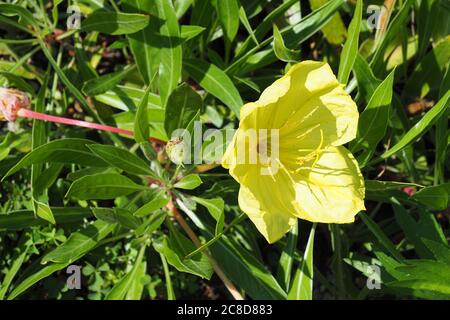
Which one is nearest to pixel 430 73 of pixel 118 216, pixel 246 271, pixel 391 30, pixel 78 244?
pixel 391 30

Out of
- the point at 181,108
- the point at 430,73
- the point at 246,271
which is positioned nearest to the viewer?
the point at 181,108

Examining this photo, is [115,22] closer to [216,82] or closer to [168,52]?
[168,52]

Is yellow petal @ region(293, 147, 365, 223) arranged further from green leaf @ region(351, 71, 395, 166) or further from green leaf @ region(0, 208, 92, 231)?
green leaf @ region(0, 208, 92, 231)

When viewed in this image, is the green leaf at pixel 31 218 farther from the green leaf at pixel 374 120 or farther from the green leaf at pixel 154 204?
the green leaf at pixel 374 120

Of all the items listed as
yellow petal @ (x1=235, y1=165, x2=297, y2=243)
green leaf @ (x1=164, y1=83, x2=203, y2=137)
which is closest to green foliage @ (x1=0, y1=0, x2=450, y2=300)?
green leaf @ (x1=164, y1=83, x2=203, y2=137)
